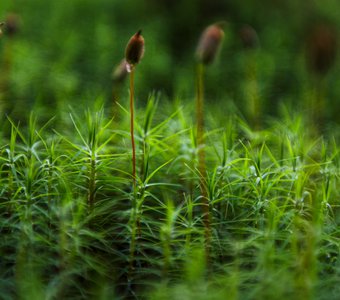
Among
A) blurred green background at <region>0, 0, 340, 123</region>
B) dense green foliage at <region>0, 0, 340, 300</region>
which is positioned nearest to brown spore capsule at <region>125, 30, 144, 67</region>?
dense green foliage at <region>0, 0, 340, 300</region>

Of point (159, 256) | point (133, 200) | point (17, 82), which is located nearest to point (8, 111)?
point (17, 82)

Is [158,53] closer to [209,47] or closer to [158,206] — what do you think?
[209,47]

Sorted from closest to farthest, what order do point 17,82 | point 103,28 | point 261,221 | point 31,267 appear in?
point 31,267
point 261,221
point 17,82
point 103,28

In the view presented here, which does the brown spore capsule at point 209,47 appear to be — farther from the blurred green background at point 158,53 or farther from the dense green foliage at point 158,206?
the blurred green background at point 158,53

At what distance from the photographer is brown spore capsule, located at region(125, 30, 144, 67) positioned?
1.04 m

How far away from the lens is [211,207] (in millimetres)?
1061

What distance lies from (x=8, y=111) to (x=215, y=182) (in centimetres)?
77

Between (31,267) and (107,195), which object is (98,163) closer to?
(107,195)

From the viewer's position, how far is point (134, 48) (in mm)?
1042

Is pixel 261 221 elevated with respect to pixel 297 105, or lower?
elevated

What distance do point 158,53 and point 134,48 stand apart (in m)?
1.22

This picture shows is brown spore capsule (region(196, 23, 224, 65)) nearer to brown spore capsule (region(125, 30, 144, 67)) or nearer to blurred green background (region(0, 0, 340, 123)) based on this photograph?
brown spore capsule (region(125, 30, 144, 67))

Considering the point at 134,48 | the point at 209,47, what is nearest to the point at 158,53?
the point at 209,47

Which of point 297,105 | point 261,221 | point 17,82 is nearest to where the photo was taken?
point 261,221
